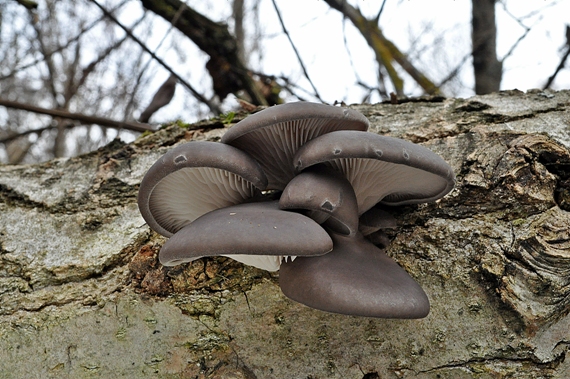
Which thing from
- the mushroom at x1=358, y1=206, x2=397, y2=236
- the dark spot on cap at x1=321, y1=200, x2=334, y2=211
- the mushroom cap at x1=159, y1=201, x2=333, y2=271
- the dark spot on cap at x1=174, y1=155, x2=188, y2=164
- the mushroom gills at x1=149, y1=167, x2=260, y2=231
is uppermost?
the dark spot on cap at x1=174, y1=155, x2=188, y2=164

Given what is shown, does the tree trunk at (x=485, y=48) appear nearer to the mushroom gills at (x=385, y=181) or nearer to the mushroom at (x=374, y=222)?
the mushroom gills at (x=385, y=181)

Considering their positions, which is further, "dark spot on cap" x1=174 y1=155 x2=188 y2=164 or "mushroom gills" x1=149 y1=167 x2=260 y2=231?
"mushroom gills" x1=149 y1=167 x2=260 y2=231

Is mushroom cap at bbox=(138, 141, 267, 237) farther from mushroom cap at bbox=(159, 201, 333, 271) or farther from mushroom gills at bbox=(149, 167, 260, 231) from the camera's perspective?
mushroom cap at bbox=(159, 201, 333, 271)

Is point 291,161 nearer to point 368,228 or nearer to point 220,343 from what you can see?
point 368,228

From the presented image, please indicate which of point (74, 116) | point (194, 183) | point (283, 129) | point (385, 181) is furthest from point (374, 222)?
point (74, 116)

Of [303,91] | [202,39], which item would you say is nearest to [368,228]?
[303,91]

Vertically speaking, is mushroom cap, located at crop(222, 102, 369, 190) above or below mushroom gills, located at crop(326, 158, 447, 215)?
above

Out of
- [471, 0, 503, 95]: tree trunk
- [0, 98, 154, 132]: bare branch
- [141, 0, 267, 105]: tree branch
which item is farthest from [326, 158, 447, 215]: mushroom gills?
[471, 0, 503, 95]: tree trunk
